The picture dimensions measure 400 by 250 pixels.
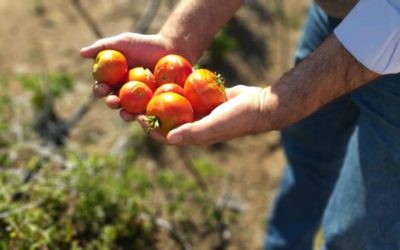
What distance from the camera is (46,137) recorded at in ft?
10.5

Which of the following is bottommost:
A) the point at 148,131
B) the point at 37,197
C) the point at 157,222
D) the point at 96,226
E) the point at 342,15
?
the point at 157,222

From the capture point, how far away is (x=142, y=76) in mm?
1877

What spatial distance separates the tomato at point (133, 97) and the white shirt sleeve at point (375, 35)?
0.62m

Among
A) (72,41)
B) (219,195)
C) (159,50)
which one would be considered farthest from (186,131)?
(72,41)

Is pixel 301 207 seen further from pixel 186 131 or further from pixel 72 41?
pixel 72 41

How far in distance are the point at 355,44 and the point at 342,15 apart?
333mm

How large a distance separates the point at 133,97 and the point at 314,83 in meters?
0.55

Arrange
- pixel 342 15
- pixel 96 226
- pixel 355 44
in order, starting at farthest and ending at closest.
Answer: pixel 96 226 → pixel 342 15 → pixel 355 44

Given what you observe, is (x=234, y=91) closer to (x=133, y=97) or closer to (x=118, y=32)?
(x=133, y=97)

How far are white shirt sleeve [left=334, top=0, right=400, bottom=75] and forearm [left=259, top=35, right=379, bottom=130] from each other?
0.03 metres

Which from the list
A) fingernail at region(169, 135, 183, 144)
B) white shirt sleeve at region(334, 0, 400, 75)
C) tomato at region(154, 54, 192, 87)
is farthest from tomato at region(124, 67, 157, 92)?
white shirt sleeve at region(334, 0, 400, 75)

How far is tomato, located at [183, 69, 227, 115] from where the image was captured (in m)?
1.77

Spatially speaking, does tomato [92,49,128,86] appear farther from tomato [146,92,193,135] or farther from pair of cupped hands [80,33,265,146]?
tomato [146,92,193,135]

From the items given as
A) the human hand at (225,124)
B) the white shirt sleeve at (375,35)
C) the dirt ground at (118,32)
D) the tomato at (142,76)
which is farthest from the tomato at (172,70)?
the dirt ground at (118,32)
